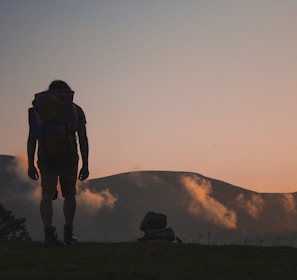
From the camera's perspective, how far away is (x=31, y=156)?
33.3ft

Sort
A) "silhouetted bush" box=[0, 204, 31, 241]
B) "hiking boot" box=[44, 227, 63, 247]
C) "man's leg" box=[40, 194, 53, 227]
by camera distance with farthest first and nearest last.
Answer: "silhouetted bush" box=[0, 204, 31, 241]
"man's leg" box=[40, 194, 53, 227]
"hiking boot" box=[44, 227, 63, 247]

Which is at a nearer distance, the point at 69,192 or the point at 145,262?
the point at 145,262

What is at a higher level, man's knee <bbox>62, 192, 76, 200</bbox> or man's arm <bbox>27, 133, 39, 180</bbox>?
man's arm <bbox>27, 133, 39, 180</bbox>


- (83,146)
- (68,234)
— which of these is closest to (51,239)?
(68,234)

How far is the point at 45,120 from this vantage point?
32.9 feet

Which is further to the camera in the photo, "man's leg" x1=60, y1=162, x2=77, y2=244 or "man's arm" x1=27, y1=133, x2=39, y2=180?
"man's leg" x1=60, y1=162, x2=77, y2=244

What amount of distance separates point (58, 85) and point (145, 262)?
12.1 ft

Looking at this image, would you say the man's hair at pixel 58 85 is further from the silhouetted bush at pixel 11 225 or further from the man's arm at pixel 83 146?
the silhouetted bush at pixel 11 225

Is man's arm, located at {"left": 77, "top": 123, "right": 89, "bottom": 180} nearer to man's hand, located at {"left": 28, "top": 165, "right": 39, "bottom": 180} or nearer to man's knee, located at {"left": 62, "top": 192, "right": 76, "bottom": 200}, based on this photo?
man's knee, located at {"left": 62, "top": 192, "right": 76, "bottom": 200}

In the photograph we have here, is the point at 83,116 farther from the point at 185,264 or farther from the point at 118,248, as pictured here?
the point at 185,264

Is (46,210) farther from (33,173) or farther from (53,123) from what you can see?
(53,123)

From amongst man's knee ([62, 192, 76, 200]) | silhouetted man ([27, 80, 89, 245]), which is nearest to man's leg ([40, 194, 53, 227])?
silhouetted man ([27, 80, 89, 245])

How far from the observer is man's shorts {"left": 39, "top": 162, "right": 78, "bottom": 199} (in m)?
10.1

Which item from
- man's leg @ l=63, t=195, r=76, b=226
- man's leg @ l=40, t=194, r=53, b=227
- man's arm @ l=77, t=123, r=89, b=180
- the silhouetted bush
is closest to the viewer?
man's leg @ l=40, t=194, r=53, b=227
